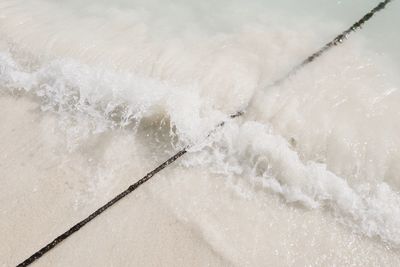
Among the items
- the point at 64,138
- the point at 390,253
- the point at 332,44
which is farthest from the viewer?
the point at 332,44

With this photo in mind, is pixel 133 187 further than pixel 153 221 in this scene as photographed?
Yes

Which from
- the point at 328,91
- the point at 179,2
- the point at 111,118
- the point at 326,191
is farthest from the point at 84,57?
the point at 326,191

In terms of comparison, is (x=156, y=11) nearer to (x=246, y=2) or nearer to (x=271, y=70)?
(x=246, y=2)

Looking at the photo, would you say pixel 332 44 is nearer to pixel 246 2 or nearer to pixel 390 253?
pixel 246 2

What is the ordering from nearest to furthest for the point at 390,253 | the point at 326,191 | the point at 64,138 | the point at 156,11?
1. the point at 390,253
2. the point at 326,191
3. the point at 64,138
4. the point at 156,11

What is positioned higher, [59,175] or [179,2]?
[179,2]

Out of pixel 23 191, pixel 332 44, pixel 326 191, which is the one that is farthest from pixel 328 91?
pixel 23 191

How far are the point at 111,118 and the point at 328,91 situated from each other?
69.4 inches

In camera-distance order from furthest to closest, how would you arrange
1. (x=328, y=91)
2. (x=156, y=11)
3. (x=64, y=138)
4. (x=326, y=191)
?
(x=156, y=11)
(x=328, y=91)
(x=64, y=138)
(x=326, y=191)

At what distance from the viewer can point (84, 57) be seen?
3.98 m

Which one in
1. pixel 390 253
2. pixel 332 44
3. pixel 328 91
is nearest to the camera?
pixel 390 253

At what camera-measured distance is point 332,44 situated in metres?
3.98

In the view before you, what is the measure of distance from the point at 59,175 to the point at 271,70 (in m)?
1.95

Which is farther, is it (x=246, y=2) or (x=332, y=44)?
(x=246, y=2)
